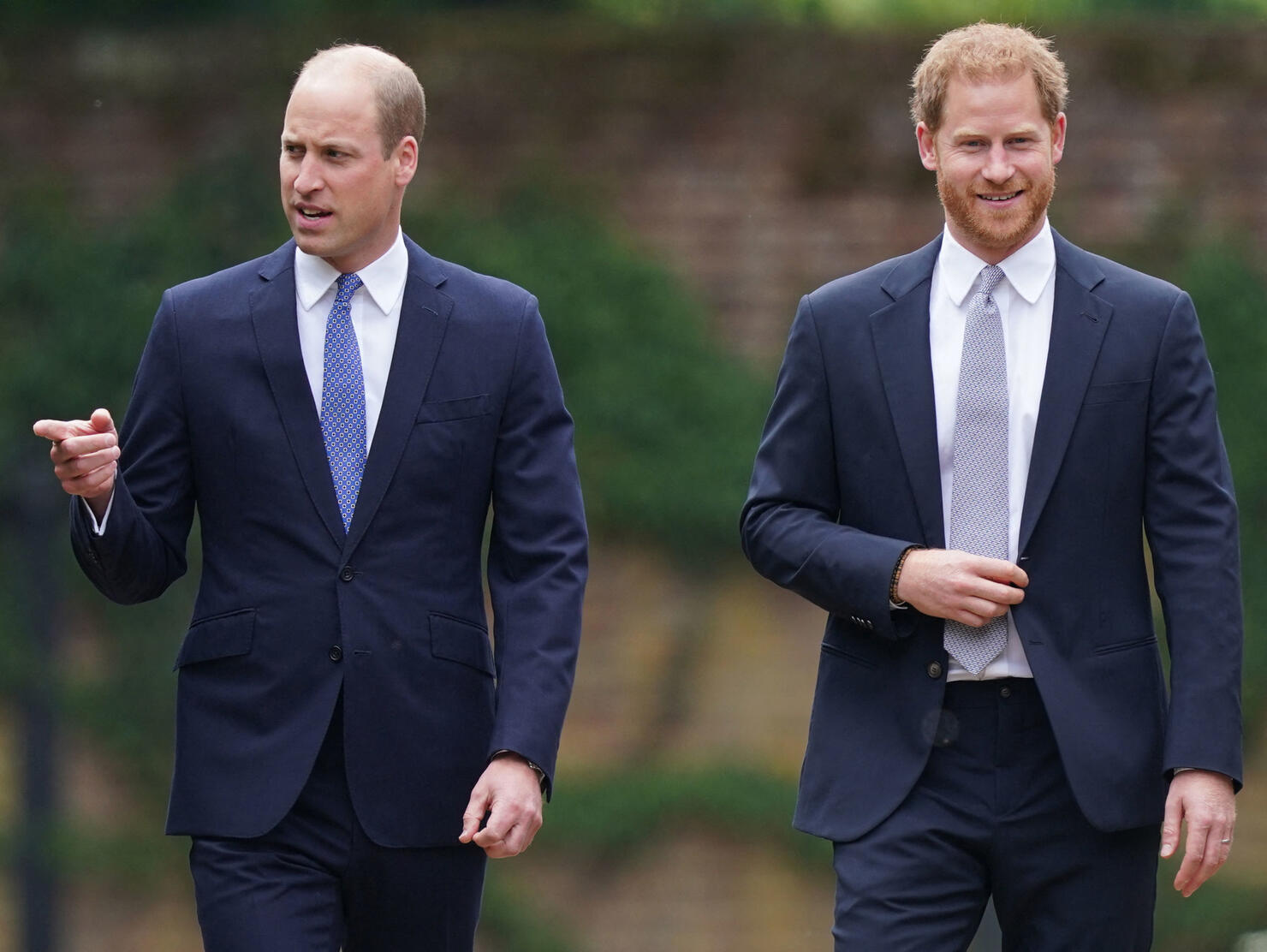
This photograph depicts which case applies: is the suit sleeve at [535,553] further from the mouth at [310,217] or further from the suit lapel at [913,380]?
the suit lapel at [913,380]

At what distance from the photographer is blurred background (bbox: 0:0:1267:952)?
7.47 m

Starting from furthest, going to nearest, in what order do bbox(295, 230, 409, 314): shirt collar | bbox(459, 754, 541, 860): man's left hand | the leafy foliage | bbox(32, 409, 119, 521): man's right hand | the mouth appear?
the leafy foliage
bbox(295, 230, 409, 314): shirt collar
the mouth
bbox(459, 754, 541, 860): man's left hand
bbox(32, 409, 119, 521): man's right hand

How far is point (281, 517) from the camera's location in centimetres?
388

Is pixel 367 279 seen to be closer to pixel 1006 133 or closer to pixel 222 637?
pixel 222 637

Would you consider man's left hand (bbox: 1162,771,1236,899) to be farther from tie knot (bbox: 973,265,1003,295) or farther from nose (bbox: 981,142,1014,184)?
nose (bbox: 981,142,1014,184)

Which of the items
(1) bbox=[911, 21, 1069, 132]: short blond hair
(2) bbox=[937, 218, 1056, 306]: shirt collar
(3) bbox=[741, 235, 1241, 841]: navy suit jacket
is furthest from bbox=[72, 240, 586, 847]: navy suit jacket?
(1) bbox=[911, 21, 1069, 132]: short blond hair

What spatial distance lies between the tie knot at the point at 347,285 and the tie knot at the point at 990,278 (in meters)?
1.14

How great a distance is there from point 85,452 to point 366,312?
2.12 feet

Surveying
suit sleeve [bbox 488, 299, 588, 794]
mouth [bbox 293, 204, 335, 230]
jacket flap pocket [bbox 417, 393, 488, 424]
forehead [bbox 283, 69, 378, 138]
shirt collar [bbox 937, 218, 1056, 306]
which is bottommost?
suit sleeve [bbox 488, 299, 588, 794]

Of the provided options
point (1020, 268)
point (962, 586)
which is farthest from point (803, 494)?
point (1020, 268)

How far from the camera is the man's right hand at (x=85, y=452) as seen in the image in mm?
3568

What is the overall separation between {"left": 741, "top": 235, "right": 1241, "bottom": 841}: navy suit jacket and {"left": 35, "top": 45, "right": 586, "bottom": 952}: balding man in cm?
50

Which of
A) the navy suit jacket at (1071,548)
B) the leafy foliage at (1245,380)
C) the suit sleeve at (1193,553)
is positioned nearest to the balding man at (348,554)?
the navy suit jacket at (1071,548)

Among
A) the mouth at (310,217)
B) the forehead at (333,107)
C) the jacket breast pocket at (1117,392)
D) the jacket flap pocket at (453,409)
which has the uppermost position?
the forehead at (333,107)
